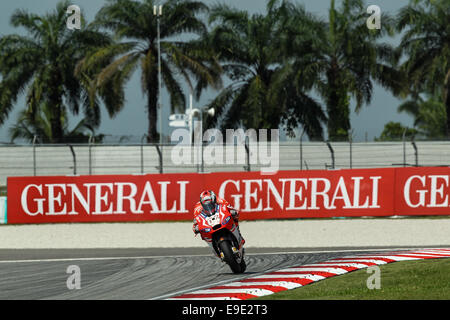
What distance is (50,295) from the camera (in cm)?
1087

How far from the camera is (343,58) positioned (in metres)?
38.2

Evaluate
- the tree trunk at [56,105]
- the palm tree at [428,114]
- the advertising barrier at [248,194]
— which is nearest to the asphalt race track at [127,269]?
the advertising barrier at [248,194]

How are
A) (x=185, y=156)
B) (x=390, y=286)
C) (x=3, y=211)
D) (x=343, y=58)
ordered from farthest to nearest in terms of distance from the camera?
(x=343, y=58) < (x=185, y=156) < (x=3, y=211) < (x=390, y=286)

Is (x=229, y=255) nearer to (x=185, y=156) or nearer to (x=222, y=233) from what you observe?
(x=222, y=233)

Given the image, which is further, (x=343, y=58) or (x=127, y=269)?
(x=343, y=58)

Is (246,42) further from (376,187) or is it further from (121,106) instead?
(376,187)

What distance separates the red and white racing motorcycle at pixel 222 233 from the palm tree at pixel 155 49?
972 inches

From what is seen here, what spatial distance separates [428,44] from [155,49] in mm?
14069

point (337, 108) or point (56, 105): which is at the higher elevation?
point (56, 105)

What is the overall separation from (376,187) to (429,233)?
359cm

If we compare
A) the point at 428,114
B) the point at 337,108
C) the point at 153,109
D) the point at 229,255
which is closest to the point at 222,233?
the point at 229,255

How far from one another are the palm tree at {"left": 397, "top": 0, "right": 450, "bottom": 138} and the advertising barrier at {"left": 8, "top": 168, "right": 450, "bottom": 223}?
662 inches

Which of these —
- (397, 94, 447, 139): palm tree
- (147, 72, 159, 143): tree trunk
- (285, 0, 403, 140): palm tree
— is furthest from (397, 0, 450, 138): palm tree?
(397, 94, 447, 139): palm tree

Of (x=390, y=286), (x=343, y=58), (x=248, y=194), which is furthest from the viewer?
(x=343, y=58)
